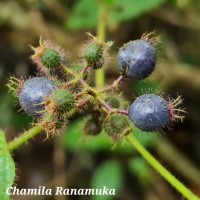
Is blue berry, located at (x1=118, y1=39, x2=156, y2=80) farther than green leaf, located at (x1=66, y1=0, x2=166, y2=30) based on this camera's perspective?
No

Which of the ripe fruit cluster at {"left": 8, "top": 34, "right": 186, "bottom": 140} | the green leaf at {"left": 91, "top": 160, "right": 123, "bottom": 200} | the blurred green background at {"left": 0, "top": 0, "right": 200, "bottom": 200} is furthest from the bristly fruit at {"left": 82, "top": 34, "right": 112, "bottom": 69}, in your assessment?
the green leaf at {"left": 91, "top": 160, "right": 123, "bottom": 200}

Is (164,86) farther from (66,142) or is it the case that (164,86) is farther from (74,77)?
(74,77)

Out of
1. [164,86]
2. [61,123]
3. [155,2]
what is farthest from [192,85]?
[61,123]

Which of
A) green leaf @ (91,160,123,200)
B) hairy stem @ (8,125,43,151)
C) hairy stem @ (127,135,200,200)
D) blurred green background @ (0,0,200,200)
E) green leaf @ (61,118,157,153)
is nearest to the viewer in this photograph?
hairy stem @ (8,125,43,151)

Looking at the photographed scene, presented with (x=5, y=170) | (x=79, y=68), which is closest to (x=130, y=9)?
(x=79, y=68)

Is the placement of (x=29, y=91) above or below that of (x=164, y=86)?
below

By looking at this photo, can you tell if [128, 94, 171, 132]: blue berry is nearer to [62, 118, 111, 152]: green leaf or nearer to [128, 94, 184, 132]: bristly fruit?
[128, 94, 184, 132]: bristly fruit

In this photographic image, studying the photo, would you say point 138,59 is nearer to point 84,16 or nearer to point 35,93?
point 35,93
